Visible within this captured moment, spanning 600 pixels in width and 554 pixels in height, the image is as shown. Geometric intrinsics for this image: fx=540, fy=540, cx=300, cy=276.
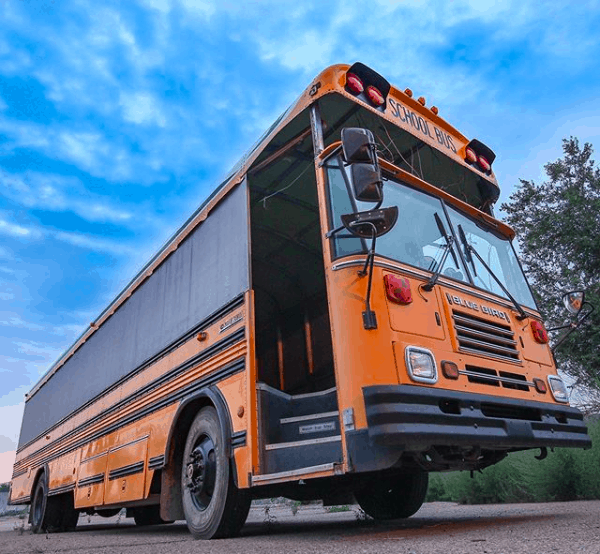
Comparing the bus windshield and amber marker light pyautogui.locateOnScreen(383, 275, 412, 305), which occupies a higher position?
the bus windshield

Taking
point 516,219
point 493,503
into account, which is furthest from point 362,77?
point 516,219

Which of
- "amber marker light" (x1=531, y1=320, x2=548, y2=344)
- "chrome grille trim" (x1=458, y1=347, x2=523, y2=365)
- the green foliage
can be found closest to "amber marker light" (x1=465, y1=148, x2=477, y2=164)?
"amber marker light" (x1=531, y1=320, x2=548, y2=344)

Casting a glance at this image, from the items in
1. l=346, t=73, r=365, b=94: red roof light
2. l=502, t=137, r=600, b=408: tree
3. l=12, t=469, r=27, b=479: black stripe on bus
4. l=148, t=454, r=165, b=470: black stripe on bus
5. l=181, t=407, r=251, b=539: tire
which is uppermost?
l=502, t=137, r=600, b=408: tree

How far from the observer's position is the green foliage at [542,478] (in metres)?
6.57

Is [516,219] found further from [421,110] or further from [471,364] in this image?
[471,364]

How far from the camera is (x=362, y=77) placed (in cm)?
398

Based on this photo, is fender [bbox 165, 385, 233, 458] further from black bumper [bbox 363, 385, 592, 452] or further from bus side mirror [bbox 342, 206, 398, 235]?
bus side mirror [bbox 342, 206, 398, 235]

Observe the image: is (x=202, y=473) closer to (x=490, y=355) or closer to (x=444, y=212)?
(x=490, y=355)

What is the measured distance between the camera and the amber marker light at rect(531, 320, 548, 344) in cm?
420

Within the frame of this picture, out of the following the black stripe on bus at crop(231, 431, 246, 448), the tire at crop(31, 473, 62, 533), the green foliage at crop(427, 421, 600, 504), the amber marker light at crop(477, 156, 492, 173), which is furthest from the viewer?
the tire at crop(31, 473, 62, 533)

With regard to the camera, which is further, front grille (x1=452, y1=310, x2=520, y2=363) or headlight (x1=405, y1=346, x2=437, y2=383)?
front grille (x1=452, y1=310, x2=520, y2=363)

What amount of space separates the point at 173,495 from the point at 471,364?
9.26 ft

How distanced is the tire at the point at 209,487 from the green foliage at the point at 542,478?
15.2 feet

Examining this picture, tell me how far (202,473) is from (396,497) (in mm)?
2212
